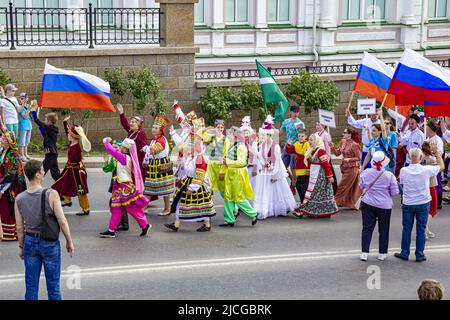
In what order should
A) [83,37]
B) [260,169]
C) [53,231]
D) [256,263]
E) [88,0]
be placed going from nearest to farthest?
[53,231], [256,263], [260,169], [83,37], [88,0]

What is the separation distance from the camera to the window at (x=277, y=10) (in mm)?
28859

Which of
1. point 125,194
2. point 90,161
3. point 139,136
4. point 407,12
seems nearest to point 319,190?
point 139,136

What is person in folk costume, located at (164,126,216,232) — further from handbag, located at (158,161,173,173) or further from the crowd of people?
handbag, located at (158,161,173,173)

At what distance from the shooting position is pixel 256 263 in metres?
12.8

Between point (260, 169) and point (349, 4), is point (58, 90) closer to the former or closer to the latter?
point (260, 169)

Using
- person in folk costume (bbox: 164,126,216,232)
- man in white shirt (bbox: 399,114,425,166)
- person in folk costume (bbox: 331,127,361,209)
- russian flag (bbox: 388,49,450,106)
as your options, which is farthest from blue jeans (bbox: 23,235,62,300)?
man in white shirt (bbox: 399,114,425,166)

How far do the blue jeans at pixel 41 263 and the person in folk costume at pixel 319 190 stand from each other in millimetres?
6082

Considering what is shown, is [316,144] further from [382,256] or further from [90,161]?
[90,161]

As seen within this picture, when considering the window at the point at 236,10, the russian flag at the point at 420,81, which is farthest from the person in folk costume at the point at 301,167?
the window at the point at 236,10

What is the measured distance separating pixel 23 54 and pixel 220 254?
30.9ft

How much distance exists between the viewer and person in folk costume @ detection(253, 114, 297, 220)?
615 inches

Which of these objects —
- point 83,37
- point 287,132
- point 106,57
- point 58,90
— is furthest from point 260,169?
point 83,37

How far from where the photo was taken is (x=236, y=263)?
12.8 m

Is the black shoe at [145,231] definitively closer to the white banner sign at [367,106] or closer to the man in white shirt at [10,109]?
the white banner sign at [367,106]
